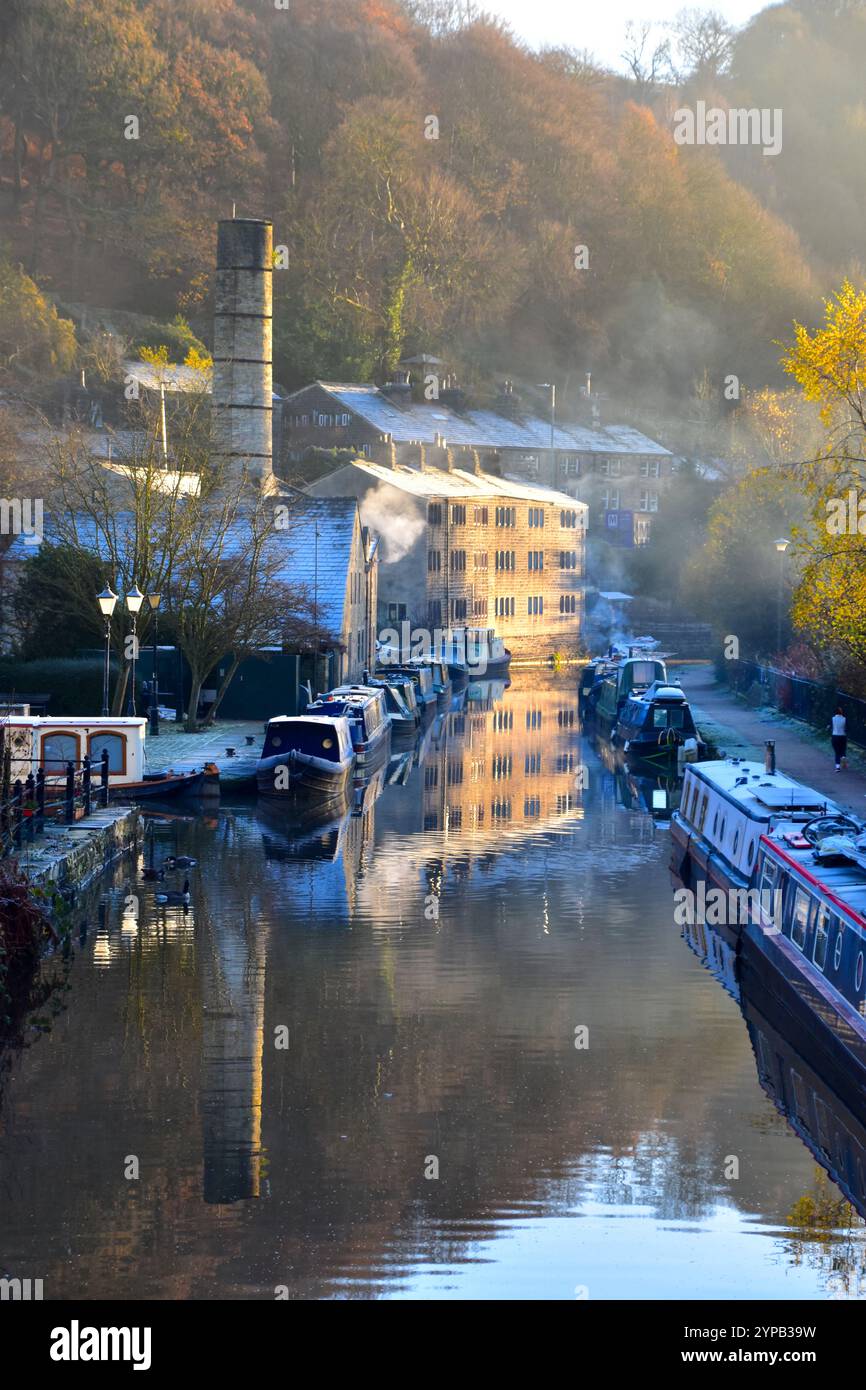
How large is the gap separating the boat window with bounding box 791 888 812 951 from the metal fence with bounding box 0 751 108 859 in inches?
382

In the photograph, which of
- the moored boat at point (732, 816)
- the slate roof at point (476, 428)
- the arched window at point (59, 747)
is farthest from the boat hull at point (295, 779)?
the slate roof at point (476, 428)

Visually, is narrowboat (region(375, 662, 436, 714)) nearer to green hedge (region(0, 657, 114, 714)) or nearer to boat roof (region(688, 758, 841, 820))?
green hedge (region(0, 657, 114, 714))

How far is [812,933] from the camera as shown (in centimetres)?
2030

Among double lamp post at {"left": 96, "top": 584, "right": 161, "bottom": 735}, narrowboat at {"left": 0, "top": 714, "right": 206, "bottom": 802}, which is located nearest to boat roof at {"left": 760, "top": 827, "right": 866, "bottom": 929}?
narrowboat at {"left": 0, "top": 714, "right": 206, "bottom": 802}

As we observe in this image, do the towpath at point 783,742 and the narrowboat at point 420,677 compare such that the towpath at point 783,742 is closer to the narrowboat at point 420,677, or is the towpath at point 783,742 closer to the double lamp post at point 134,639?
the narrowboat at point 420,677

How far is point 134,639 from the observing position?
3819 centimetres

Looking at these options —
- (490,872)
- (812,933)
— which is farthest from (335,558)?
(812,933)

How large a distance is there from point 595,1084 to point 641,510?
94500mm

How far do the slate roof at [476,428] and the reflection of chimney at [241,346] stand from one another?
2962 cm

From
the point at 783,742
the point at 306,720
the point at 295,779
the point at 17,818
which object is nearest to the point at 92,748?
the point at 295,779

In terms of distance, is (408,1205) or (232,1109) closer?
(408,1205)

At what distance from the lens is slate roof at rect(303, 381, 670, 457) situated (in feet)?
309

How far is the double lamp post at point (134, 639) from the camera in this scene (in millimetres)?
36781

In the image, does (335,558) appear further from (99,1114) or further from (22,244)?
(22,244)
